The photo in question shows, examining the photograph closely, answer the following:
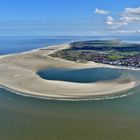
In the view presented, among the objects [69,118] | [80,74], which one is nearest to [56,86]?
[80,74]

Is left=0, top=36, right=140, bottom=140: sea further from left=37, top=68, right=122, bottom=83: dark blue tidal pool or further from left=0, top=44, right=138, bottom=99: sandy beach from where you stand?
left=37, top=68, right=122, bottom=83: dark blue tidal pool

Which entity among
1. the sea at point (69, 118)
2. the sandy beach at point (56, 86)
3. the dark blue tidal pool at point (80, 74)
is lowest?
the sea at point (69, 118)

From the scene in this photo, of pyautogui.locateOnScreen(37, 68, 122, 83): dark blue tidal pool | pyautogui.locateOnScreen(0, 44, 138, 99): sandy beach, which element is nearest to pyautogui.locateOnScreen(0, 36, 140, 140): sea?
pyautogui.locateOnScreen(0, 44, 138, 99): sandy beach

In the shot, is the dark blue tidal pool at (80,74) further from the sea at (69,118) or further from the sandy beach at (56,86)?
the sea at (69,118)

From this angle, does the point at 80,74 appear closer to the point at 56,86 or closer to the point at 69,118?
the point at 56,86

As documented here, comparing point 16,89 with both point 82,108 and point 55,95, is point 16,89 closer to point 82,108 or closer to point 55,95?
point 55,95

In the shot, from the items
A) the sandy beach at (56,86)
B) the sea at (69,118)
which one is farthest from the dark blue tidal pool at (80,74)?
the sea at (69,118)
